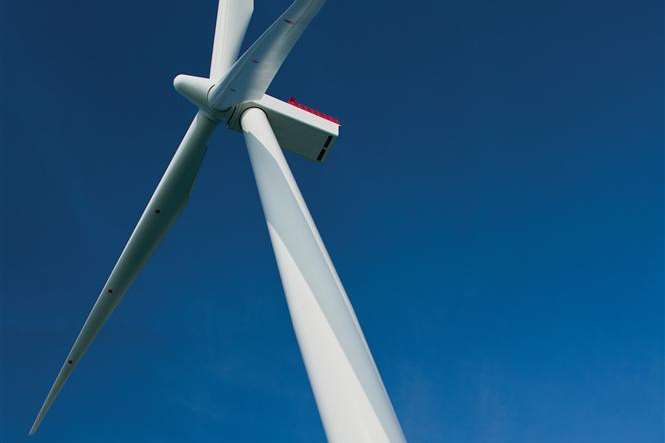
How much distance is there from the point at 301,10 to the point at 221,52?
6174 mm

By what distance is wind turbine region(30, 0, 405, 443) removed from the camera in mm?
9508

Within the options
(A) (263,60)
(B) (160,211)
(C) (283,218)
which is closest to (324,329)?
(C) (283,218)

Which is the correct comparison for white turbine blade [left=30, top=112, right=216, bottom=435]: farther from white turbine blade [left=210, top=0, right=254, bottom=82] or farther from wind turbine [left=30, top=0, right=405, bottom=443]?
white turbine blade [left=210, top=0, right=254, bottom=82]

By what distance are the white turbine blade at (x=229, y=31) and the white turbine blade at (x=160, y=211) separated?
2513 millimetres

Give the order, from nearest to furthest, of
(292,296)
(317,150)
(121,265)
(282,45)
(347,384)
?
(347,384) → (292,296) → (282,45) → (121,265) → (317,150)

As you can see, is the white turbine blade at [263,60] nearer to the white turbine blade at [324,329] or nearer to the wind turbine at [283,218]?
the wind turbine at [283,218]

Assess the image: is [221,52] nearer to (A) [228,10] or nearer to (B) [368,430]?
(A) [228,10]

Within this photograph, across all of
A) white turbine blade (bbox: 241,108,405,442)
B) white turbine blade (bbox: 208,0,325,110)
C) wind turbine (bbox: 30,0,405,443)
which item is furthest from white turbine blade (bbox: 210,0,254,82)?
white turbine blade (bbox: 241,108,405,442)

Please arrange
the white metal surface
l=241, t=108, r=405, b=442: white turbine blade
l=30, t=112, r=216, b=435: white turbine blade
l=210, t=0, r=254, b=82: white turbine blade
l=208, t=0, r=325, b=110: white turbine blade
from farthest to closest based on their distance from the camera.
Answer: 1. l=210, t=0, r=254, b=82: white turbine blade
2. l=30, t=112, r=216, b=435: white turbine blade
3. the white metal surface
4. l=208, t=0, r=325, b=110: white turbine blade
5. l=241, t=108, r=405, b=442: white turbine blade

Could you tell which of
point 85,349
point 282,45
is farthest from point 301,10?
point 85,349

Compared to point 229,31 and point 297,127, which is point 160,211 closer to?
point 297,127

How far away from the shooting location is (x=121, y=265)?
1991 centimetres

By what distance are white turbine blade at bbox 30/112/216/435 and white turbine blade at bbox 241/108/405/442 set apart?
19.6ft

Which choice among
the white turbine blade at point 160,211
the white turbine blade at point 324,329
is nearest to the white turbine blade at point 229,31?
the white turbine blade at point 160,211
